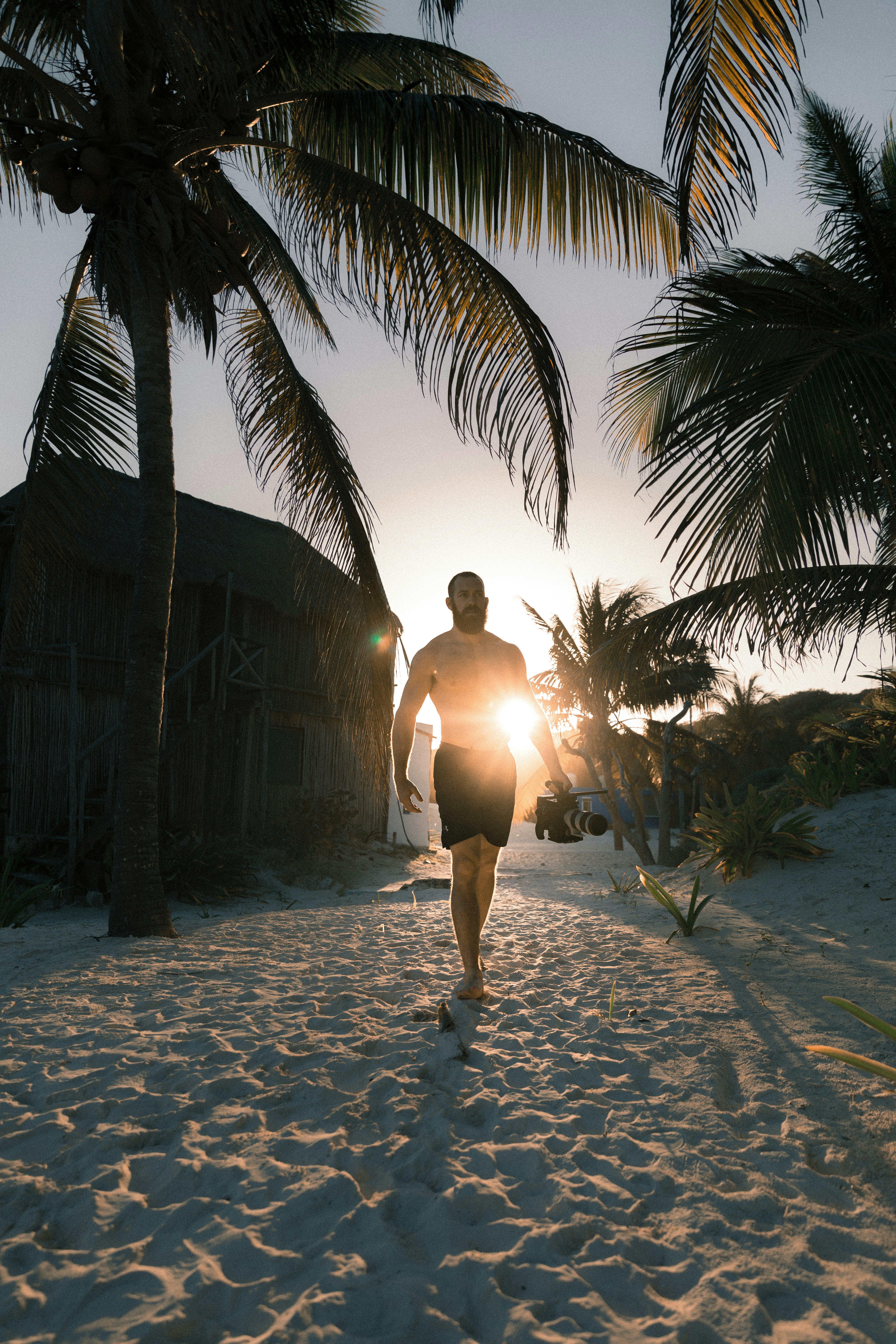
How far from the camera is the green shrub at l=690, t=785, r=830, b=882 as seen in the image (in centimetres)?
595


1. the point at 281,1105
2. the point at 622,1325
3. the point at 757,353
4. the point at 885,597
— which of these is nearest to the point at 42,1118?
the point at 281,1105

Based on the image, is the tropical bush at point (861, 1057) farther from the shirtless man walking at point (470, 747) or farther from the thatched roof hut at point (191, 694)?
the thatched roof hut at point (191, 694)

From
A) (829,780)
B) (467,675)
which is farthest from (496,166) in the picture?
(829,780)

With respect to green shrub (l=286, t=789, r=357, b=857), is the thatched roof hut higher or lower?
higher

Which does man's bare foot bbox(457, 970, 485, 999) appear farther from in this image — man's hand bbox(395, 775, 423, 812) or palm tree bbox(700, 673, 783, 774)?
palm tree bbox(700, 673, 783, 774)

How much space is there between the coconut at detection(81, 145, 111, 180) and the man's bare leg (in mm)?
5104

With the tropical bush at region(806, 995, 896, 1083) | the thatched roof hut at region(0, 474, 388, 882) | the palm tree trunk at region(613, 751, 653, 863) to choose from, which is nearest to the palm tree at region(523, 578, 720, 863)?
the palm tree trunk at region(613, 751, 653, 863)

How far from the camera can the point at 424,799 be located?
568 inches

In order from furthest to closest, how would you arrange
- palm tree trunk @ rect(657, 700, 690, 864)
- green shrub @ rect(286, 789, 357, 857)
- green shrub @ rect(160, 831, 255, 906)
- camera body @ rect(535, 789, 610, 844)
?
palm tree trunk @ rect(657, 700, 690, 864) < green shrub @ rect(286, 789, 357, 857) < green shrub @ rect(160, 831, 255, 906) < camera body @ rect(535, 789, 610, 844)

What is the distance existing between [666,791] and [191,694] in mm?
8388

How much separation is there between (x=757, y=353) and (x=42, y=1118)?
528 cm

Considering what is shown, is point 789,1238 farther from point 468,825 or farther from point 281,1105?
point 468,825

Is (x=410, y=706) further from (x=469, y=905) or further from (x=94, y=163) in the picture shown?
(x=94, y=163)

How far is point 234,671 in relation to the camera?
10.8 m
